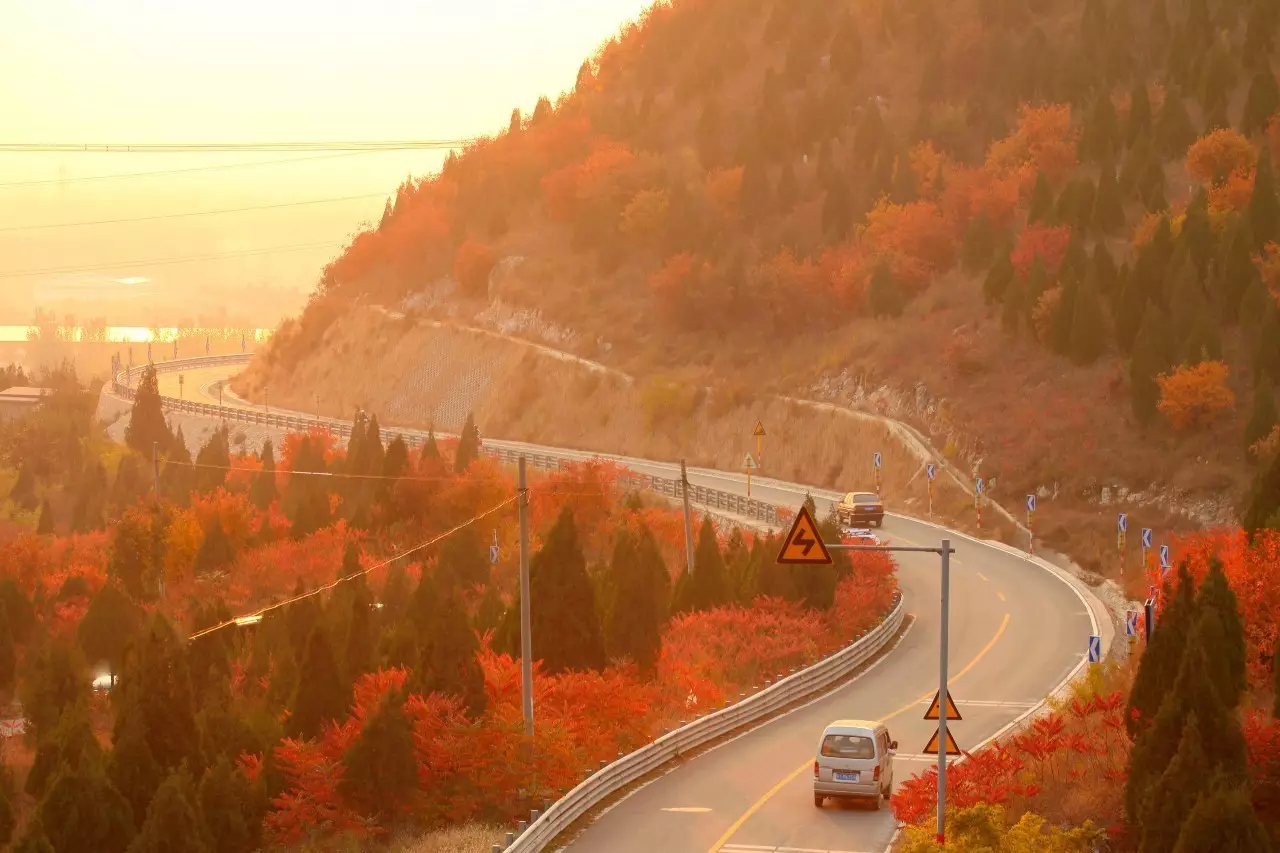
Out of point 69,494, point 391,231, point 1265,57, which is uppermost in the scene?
point 1265,57

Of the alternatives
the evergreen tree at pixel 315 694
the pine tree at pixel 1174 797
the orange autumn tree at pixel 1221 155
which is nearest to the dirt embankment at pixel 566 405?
the orange autumn tree at pixel 1221 155

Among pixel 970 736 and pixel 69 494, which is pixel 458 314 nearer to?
pixel 69 494

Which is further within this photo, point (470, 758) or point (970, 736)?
point (970, 736)

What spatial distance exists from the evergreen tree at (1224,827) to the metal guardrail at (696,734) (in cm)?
1199

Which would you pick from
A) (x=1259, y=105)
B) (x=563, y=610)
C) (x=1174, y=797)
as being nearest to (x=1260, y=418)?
(x=1259, y=105)

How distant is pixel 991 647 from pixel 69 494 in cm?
6737

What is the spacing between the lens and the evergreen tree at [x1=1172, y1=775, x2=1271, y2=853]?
87.6 ft

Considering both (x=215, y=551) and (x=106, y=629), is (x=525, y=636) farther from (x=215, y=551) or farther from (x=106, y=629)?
(x=215, y=551)

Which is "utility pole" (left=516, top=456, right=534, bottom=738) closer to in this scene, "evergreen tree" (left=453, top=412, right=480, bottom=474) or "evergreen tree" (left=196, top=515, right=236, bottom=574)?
"evergreen tree" (left=196, top=515, right=236, bottom=574)

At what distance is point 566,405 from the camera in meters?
110

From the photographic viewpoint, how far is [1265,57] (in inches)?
4400

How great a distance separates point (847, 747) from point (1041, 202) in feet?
241

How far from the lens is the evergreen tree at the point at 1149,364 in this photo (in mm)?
79000

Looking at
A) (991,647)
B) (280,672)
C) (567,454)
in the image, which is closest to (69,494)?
(567,454)
